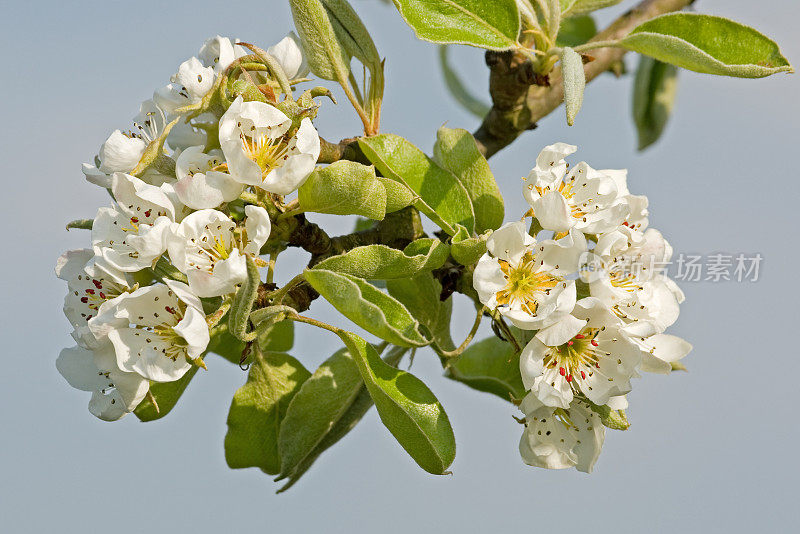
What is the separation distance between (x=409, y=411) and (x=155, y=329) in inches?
17.6

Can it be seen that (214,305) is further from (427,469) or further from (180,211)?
(427,469)

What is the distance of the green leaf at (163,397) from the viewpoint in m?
1.69

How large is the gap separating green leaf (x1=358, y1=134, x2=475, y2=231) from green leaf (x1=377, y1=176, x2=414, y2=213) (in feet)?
0.18

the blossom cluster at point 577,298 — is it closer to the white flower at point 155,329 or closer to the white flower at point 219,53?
the white flower at point 155,329

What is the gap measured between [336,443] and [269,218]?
1.91 ft

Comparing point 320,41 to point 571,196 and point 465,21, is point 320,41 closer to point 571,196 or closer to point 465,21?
point 465,21

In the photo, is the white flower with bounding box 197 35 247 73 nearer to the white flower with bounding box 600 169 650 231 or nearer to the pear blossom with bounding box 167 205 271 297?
the pear blossom with bounding box 167 205 271 297

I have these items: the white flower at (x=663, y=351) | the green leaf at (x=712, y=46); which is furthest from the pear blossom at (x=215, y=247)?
the green leaf at (x=712, y=46)

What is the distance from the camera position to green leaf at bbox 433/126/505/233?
170 cm

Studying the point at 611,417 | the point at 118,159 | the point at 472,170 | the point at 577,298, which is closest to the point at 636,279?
the point at 577,298

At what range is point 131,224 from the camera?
150cm

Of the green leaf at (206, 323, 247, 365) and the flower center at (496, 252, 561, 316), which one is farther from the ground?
the flower center at (496, 252, 561, 316)

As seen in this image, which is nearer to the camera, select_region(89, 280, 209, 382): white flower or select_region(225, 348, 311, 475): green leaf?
select_region(89, 280, 209, 382): white flower

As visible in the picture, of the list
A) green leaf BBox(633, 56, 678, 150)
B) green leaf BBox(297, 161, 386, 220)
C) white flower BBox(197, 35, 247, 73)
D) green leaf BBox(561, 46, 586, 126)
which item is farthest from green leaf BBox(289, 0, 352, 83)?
green leaf BBox(633, 56, 678, 150)
